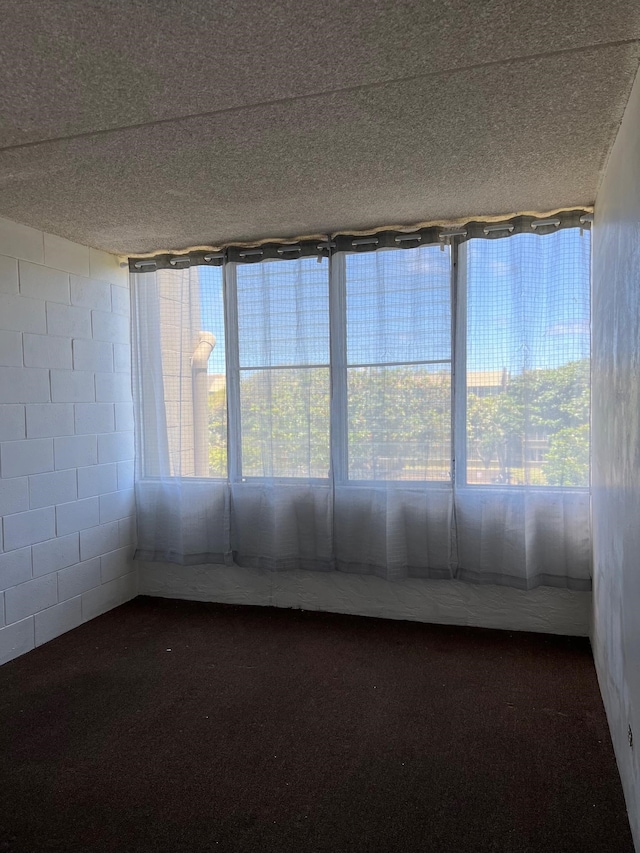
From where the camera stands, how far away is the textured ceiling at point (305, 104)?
1.48 meters

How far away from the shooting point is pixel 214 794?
6.58 ft

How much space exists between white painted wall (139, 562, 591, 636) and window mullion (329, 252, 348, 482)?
30.0 inches

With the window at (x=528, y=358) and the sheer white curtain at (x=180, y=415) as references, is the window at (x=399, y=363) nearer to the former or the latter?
the window at (x=528, y=358)

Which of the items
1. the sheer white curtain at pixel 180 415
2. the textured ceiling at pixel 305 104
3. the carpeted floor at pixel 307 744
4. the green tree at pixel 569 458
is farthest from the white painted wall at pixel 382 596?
the textured ceiling at pixel 305 104

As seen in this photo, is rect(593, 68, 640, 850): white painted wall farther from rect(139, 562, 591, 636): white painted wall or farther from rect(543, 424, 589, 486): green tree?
rect(139, 562, 591, 636): white painted wall

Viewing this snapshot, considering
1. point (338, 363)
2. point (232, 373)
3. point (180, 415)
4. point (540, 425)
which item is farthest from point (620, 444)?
point (180, 415)

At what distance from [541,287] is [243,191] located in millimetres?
1704

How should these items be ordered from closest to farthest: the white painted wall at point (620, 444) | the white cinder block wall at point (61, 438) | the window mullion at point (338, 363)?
the white painted wall at point (620, 444) < the white cinder block wall at point (61, 438) < the window mullion at point (338, 363)

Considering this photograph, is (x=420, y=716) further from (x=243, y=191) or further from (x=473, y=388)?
(x=243, y=191)

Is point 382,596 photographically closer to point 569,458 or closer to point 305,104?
point 569,458

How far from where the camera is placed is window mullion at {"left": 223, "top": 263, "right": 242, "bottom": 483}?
3643mm

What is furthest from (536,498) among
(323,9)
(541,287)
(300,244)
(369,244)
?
(323,9)

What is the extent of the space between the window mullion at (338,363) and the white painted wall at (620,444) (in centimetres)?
141

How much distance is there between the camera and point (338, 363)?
348cm
